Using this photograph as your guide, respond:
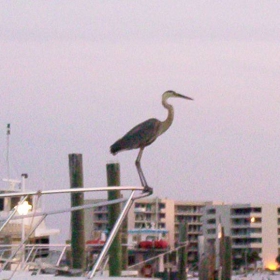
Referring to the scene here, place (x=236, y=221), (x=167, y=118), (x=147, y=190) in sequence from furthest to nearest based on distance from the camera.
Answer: (x=236, y=221)
(x=167, y=118)
(x=147, y=190)

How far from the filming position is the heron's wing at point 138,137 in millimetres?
16312

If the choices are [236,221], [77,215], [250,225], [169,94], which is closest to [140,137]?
[169,94]

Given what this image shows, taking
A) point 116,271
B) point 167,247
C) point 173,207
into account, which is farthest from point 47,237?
point 173,207

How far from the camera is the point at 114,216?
899 inches

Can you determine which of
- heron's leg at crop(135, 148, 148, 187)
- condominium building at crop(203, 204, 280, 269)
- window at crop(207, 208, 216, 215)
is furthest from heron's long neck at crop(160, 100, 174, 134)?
window at crop(207, 208, 216, 215)

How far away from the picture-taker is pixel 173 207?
92375mm

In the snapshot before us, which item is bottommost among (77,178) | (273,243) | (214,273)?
(273,243)

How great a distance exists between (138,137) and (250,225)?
3180 inches

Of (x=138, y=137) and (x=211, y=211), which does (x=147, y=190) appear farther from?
(x=211, y=211)

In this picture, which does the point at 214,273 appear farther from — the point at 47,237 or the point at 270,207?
the point at 270,207

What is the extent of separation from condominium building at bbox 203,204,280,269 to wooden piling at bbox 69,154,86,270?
6029cm

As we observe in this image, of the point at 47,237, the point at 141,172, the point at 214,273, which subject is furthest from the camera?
the point at 47,237

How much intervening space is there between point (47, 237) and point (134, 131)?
15.1m

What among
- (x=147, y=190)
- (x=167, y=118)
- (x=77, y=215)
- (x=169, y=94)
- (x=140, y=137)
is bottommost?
(x=77, y=215)
